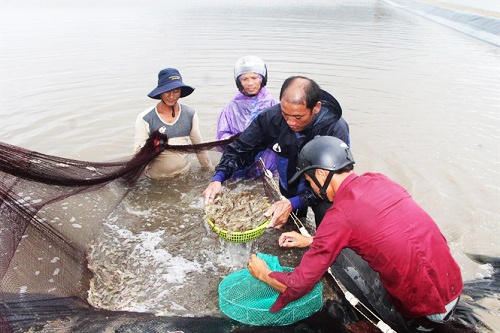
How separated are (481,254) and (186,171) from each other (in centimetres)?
423

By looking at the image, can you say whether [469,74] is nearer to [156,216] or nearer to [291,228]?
[291,228]

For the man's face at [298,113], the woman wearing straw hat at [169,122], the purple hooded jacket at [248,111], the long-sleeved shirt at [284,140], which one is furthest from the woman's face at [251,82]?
the man's face at [298,113]

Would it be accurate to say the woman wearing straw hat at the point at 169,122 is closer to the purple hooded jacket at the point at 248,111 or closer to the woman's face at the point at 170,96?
the woman's face at the point at 170,96

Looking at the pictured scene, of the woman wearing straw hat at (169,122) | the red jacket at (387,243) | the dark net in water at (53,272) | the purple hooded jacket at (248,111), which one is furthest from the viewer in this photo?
the purple hooded jacket at (248,111)

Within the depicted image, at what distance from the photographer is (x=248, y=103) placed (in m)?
5.40

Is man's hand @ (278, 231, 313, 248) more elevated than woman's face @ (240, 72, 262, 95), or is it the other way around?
woman's face @ (240, 72, 262, 95)

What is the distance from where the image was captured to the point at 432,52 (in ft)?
51.0

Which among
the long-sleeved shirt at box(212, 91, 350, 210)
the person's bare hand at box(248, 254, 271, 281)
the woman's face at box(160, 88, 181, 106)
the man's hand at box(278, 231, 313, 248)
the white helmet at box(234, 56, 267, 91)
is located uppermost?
the white helmet at box(234, 56, 267, 91)

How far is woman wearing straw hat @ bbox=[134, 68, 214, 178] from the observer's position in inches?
190

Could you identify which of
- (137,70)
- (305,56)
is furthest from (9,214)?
(305,56)

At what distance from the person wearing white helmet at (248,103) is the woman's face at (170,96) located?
0.87 metres

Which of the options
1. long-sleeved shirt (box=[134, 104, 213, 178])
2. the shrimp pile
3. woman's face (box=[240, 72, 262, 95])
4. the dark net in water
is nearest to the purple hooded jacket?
woman's face (box=[240, 72, 262, 95])

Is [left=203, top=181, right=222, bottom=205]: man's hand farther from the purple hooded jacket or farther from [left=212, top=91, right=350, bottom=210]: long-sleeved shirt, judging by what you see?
the purple hooded jacket

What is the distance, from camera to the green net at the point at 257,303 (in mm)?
2865
